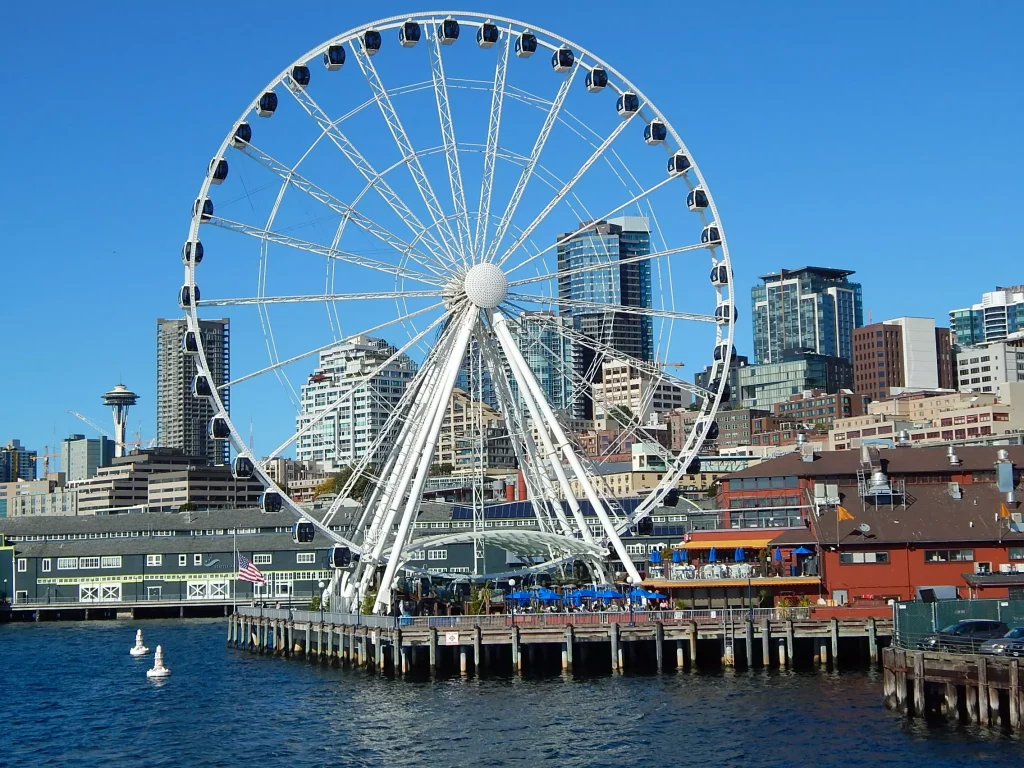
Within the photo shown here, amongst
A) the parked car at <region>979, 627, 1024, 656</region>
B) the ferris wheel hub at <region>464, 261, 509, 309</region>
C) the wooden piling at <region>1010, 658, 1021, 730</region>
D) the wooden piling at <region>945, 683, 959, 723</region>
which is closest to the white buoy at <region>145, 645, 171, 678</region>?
the ferris wheel hub at <region>464, 261, 509, 309</region>

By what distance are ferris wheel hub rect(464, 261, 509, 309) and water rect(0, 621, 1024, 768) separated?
19.2m

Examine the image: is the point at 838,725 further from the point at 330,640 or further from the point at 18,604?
the point at 18,604

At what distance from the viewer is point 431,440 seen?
7819 centimetres

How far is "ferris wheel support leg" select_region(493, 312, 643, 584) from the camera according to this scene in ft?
257

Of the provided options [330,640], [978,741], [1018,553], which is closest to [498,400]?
[330,640]

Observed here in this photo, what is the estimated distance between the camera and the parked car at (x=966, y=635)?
54.8m

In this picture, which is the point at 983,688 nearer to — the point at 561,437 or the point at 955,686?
the point at 955,686

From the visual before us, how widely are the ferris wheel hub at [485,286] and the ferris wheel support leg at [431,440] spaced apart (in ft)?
2.63

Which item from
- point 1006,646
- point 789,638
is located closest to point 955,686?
point 1006,646

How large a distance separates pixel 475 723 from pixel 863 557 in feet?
88.6

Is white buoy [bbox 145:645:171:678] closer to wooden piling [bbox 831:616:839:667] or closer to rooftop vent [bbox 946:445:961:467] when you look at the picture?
wooden piling [bbox 831:616:839:667]

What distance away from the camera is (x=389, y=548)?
278ft

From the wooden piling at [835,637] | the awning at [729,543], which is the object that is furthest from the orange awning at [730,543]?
the wooden piling at [835,637]

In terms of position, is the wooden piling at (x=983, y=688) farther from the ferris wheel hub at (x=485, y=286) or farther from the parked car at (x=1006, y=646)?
the ferris wheel hub at (x=485, y=286)
